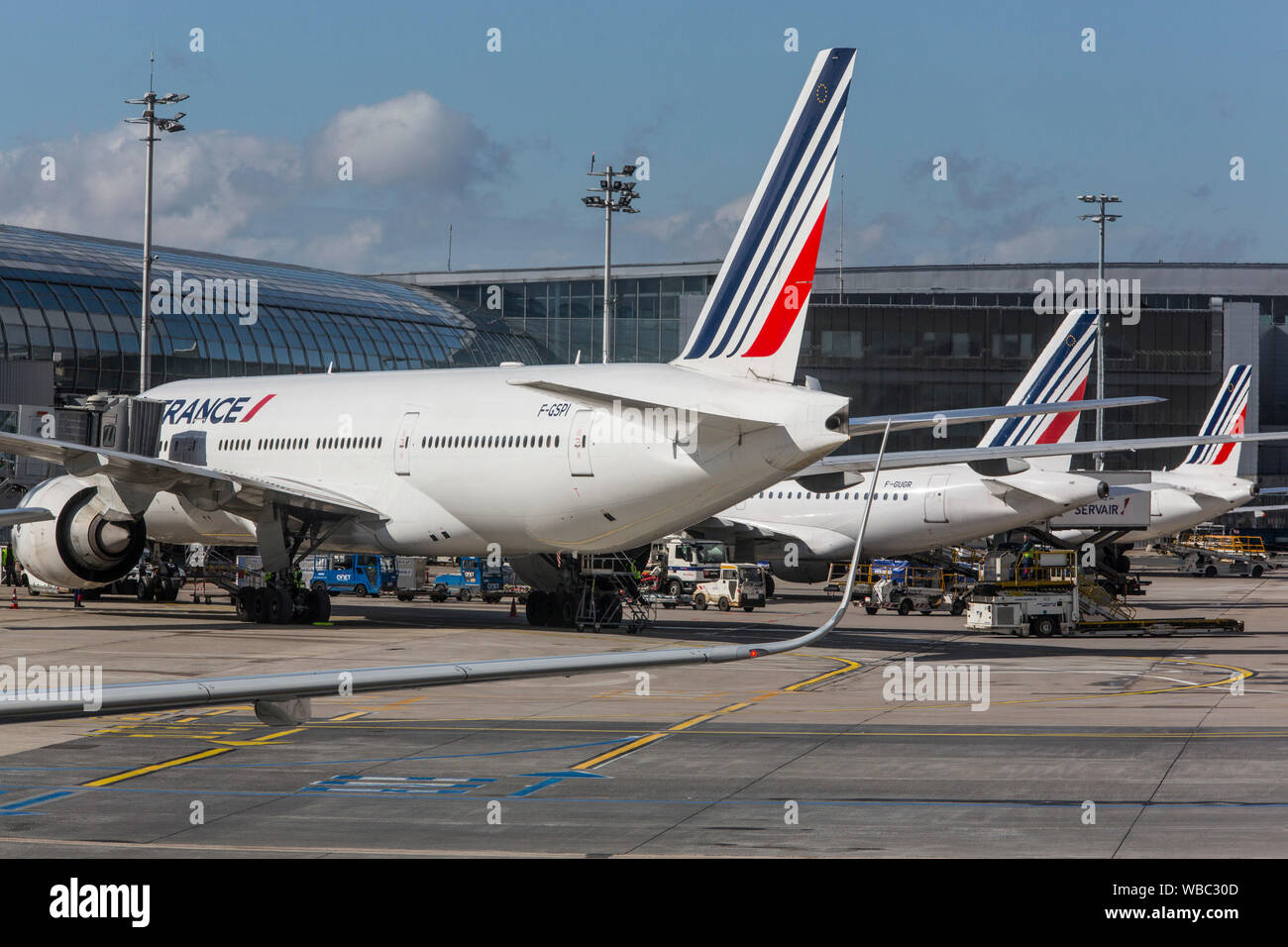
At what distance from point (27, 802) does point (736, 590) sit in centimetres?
3276

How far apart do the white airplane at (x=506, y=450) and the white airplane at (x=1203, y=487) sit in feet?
98.2

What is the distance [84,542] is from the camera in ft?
106

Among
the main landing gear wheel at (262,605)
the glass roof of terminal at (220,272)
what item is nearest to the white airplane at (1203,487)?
the main landing gear wheel at (262,605)

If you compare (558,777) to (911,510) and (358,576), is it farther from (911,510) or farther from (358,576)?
(358,576)

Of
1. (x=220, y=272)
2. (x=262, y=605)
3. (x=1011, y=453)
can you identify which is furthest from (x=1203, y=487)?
(x=220, y=272)

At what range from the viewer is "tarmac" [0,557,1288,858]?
39.0 feet

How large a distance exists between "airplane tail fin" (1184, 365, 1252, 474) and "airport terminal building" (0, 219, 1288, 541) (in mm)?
20466

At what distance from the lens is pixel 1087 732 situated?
18.5 meters

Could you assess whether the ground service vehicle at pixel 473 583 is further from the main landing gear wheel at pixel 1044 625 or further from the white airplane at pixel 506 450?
the main landing gear wheel at pixel 1044 625

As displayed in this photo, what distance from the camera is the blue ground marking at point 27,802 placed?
1272cm
